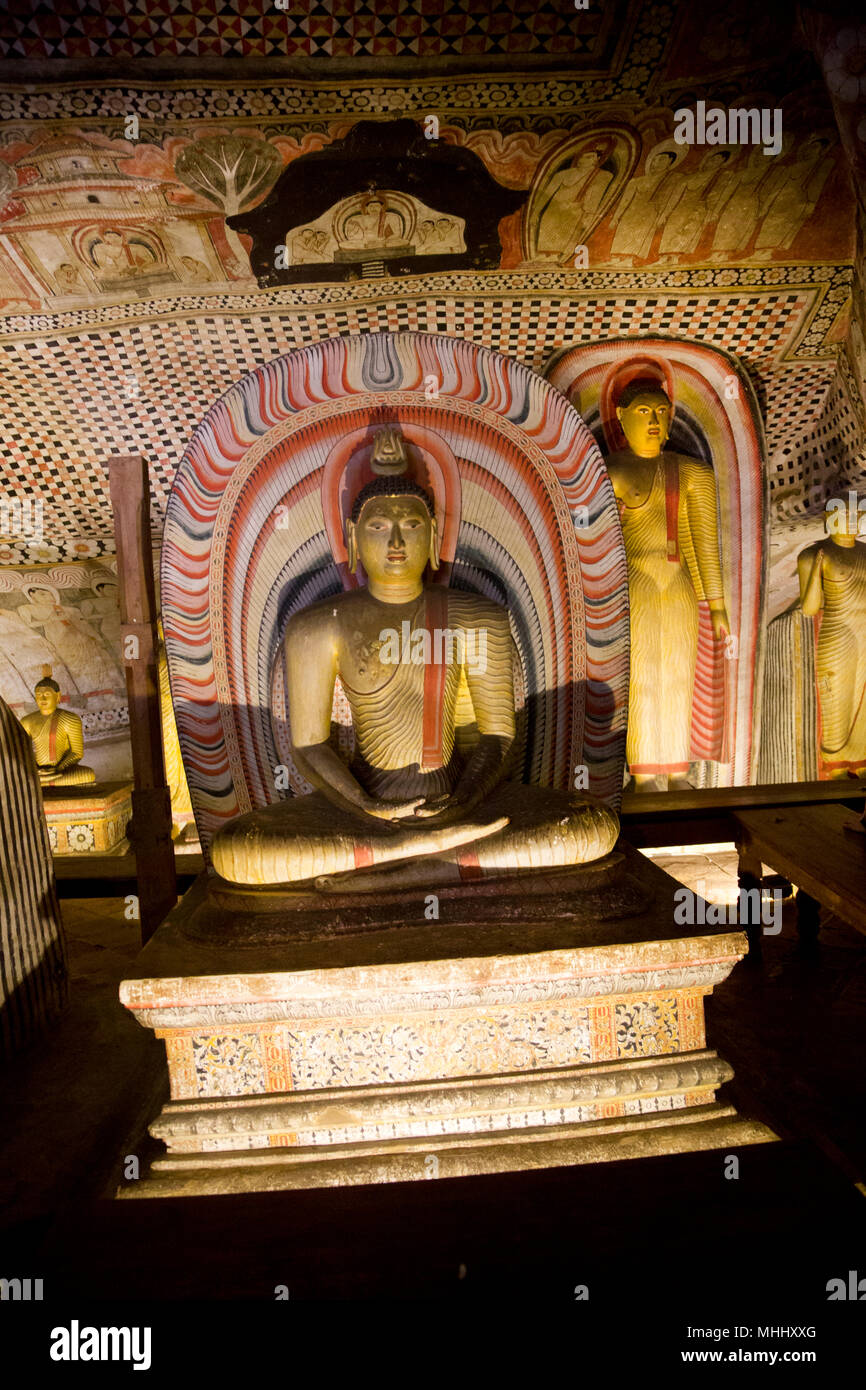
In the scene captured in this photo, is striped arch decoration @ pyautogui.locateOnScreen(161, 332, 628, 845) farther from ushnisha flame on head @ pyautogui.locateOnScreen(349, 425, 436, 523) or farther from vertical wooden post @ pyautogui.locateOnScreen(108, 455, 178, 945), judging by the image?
vertical wooden post @ pyautogui.locateOnScreen(108, 455, 178, 945)

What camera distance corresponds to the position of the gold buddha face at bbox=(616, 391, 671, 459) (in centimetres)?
497

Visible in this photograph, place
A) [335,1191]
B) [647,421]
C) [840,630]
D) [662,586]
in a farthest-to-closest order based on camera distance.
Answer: [840,630] → [662,586] → [647,421] → [335,1191]

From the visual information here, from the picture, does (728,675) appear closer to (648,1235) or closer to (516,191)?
(516,191)

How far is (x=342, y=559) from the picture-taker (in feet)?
13.5

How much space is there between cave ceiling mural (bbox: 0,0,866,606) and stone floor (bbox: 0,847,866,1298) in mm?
3226

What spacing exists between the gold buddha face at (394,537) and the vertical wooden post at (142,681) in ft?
3.16

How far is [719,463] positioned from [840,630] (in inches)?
84.5

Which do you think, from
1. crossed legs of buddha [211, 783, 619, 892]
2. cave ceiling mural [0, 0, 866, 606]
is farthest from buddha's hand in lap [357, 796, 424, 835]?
cave ceiling mural [0, 0, 866, 606]

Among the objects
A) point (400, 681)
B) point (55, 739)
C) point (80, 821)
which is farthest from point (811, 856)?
point (55, 739)

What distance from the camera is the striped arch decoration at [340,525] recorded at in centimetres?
397

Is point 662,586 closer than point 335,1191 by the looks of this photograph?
No

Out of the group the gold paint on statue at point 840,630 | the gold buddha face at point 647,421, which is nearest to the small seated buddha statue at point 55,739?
the gold buddha face at point 647,421

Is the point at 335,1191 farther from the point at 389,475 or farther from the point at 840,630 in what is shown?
the point at 840,630

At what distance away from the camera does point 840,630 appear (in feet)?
21.5
